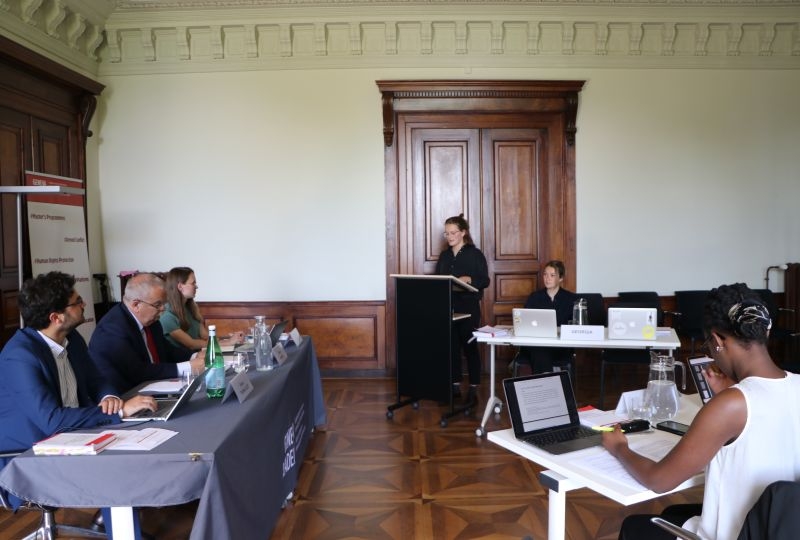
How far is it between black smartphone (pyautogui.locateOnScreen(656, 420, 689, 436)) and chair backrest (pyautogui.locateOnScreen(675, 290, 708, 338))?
13.1ft

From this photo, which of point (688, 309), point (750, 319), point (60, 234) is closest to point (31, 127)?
point (60, 234)

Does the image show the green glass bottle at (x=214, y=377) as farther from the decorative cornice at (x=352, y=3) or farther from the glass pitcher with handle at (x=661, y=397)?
the decorative cornice at (x=352, y=3)

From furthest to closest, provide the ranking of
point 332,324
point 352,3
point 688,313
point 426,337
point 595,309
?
1. point 332,324
2. point 688,313
3. point 352,3
4. point 595,309
5. point 426,337

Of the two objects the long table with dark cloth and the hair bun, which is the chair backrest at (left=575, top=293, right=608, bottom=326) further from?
the hair bun

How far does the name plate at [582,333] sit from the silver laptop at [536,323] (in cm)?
7

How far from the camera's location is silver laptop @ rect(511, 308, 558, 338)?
12.8 feet

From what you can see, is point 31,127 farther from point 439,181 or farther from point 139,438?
point 139,438

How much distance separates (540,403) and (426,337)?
247 centimetres

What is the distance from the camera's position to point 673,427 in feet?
6.54

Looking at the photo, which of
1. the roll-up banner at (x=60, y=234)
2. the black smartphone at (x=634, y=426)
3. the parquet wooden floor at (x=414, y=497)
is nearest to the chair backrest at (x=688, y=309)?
the parquet wooden floor at (x=414, y=497)

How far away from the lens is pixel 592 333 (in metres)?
3.87

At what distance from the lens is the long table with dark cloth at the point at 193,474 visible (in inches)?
73.3

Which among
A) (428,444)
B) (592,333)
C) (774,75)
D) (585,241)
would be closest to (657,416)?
(592,333)

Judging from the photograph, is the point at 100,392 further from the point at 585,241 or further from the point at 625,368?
the point at 625,368
